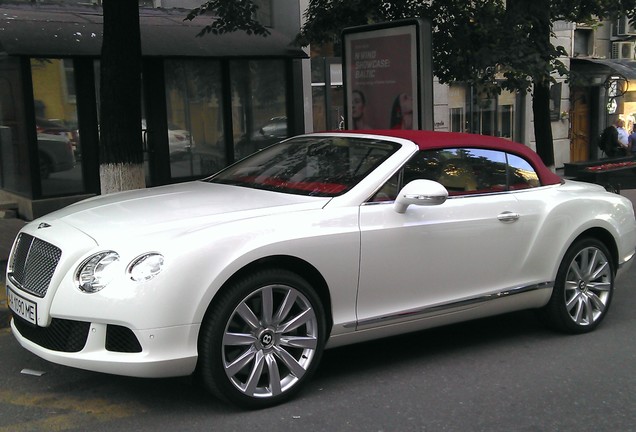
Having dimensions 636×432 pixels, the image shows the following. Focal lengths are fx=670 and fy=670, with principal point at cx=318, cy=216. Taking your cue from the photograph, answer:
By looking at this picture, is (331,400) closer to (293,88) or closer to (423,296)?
(423,296)

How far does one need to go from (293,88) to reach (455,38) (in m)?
4.71

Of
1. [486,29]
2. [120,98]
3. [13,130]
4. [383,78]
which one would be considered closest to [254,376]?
[120,98]

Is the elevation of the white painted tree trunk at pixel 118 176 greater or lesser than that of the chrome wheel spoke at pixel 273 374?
greater

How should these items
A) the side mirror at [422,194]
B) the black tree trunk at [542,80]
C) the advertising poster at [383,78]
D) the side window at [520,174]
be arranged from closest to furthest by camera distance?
the side mirror at [422,194]
the side window at [520,174]
the advertising poster at [383,78]
the black tree trunk at [542,80]

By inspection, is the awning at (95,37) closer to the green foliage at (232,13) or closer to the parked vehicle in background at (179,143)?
the parked vehicle in background at (179,143)

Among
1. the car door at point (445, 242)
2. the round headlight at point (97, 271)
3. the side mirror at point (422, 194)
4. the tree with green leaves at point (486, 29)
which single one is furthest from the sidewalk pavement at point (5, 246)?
the tree with green leaves at point (486, 29)

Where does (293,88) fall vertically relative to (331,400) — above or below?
above

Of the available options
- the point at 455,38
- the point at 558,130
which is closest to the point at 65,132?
the point at 455,38

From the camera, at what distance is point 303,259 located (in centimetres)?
385

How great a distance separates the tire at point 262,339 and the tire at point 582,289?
215 cm

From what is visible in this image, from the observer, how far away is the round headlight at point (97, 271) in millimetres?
3496

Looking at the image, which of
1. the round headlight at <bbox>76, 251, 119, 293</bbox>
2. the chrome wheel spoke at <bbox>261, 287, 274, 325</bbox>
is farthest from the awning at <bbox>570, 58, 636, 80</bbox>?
the round headlight at <bbox>76, 251, 119, 293</bbox>

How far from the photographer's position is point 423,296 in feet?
14.3

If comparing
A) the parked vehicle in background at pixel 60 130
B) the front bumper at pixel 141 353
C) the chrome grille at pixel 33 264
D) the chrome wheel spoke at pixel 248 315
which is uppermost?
the parked vehicle in background at pixel 60 130
